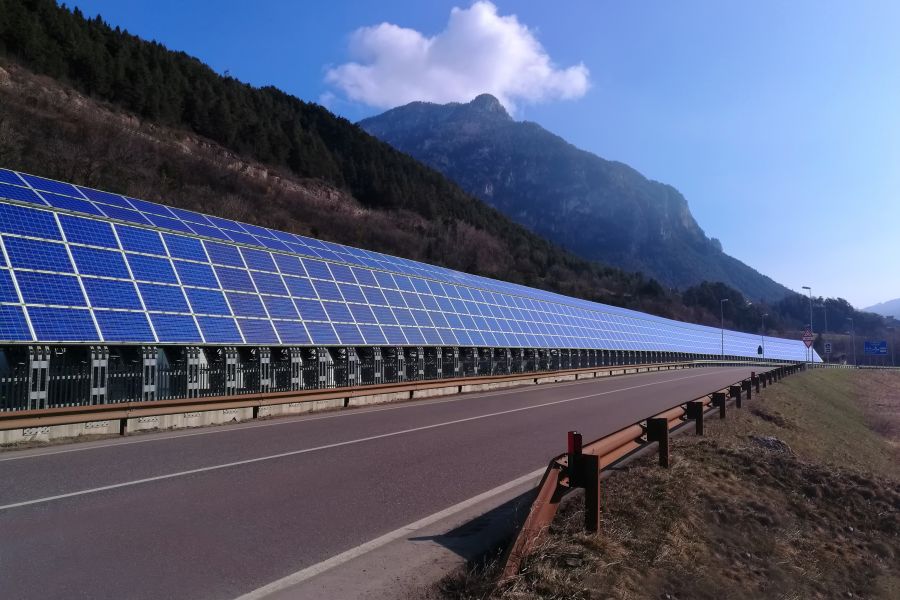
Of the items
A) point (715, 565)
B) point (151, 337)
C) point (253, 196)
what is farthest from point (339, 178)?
point (715, 565)

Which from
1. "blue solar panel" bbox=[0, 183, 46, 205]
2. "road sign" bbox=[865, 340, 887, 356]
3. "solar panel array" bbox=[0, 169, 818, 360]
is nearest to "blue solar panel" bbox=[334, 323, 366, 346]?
"solar panel array" bbox=[0, 169, 818, 360]

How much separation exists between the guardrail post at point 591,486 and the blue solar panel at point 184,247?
18.4 metres

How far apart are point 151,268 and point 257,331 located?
3845 millimetres

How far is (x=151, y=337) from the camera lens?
17.2 meters

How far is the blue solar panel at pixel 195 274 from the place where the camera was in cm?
2048

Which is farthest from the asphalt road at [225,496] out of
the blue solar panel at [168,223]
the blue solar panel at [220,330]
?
the blue solar panel at [168,223]

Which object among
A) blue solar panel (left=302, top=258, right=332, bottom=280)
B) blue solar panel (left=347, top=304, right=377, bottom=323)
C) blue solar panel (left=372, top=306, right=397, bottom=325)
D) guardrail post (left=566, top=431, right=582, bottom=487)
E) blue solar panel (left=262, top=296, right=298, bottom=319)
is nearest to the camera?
guardrail post (left=566, top=431, right=582, bottom=487)

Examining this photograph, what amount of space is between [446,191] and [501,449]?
118245 millimetres

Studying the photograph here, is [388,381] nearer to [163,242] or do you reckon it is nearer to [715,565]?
[163,242]

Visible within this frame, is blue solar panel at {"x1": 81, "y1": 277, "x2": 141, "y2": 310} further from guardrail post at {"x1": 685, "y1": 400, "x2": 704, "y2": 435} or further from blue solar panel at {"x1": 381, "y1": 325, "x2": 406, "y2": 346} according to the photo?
guardrail post at {"x1": 685, "y1": 400, "x2": 704, "y2": 435}

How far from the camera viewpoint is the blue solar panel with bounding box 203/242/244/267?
2280 centimetres

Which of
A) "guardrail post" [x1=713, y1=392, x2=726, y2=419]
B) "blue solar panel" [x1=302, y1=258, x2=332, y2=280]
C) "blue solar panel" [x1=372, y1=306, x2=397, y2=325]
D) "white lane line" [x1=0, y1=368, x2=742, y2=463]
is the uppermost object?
"blue solar panel" [x1=302, y1=258, x2=332, y2=280]

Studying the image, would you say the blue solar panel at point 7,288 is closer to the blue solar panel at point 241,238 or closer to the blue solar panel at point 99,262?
the blue solar panel at point 99,262

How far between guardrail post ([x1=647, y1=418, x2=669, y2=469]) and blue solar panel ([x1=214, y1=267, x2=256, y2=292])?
16767 mm
